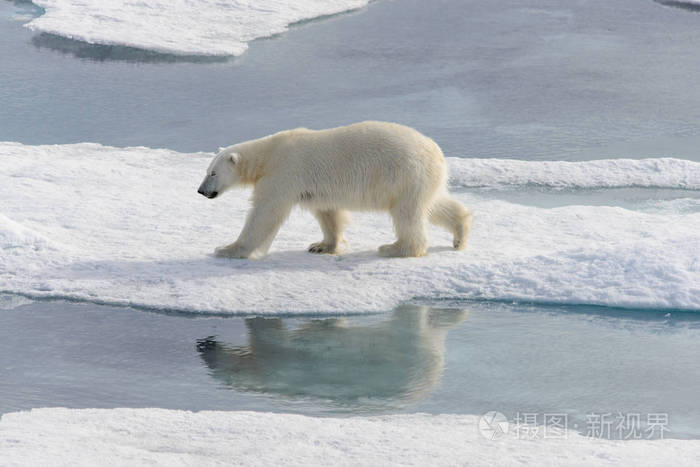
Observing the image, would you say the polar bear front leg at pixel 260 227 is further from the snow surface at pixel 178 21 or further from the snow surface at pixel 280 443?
the snow surface at pixel 178 21

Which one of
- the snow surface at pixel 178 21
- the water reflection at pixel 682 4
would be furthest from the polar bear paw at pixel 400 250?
the water reflection at pixel 682 4

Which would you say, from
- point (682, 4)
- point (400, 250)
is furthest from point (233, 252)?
point (682, 4)

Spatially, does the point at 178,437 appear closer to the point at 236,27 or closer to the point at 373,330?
the point at 373,330

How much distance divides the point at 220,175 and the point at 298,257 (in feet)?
2.33

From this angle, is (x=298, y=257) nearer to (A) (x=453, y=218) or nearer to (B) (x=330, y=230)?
(B) (x=330, y=230)

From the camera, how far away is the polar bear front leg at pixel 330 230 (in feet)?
20.6

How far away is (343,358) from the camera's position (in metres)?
4.98

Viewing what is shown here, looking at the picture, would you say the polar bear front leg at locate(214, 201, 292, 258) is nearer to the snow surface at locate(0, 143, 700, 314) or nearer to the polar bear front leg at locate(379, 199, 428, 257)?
the snow surface at locate(0, 143, 700, 314)

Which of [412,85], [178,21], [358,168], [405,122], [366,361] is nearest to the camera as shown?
[366,361]

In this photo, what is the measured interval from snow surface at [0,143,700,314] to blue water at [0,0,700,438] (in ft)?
0.52

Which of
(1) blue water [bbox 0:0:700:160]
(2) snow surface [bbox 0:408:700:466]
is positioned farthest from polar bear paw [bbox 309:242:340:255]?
(1) blue water [bbox 0:0:700:160]

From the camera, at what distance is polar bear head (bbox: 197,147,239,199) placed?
6082mm

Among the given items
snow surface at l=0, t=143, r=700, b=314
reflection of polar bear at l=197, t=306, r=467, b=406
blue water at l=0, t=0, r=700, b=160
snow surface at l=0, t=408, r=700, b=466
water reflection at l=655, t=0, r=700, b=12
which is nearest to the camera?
snow surface at l=0, t=408, r=700, b=466

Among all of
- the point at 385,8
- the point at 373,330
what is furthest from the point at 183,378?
the point at 385,8
